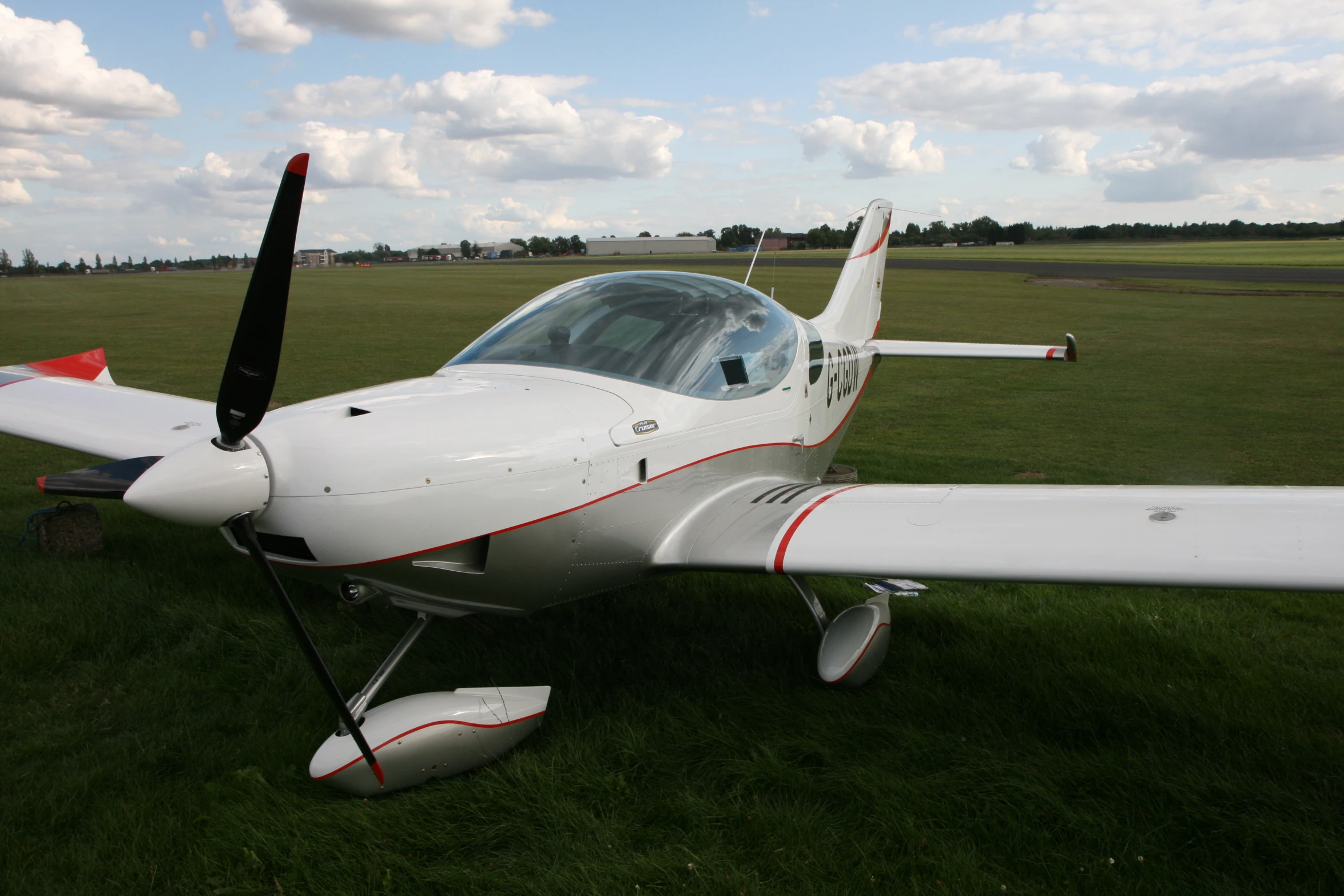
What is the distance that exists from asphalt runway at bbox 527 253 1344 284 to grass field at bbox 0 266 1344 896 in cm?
3719

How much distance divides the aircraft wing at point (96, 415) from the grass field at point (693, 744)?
0.75 metres

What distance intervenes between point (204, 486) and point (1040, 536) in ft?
9.62

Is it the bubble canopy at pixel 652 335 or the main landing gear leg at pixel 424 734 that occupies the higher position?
the bubble canopy at pixel 652 335

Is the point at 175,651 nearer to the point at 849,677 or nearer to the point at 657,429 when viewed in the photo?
the point at 657,429

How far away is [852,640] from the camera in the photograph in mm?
3891

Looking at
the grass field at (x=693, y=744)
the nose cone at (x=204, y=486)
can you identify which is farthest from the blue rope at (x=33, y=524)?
the nose cone at (x=204, y=486)

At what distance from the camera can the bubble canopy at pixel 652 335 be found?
389cm

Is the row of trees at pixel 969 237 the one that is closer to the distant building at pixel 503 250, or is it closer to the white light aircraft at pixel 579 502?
the distant building at pixel 503 250

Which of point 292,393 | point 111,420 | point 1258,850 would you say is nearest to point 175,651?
point 111,420

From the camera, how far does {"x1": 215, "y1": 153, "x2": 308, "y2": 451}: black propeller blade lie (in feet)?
7.51

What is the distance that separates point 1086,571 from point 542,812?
214cm

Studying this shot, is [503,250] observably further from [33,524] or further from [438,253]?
[33,524]

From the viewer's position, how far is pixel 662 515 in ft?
12.3

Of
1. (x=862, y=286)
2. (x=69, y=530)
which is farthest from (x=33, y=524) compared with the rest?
(x=862, y=286)
